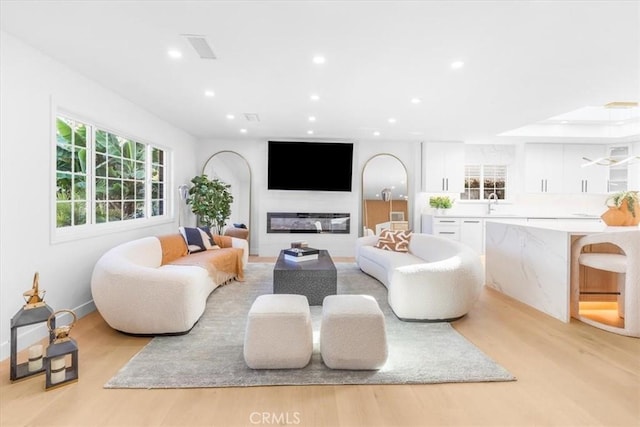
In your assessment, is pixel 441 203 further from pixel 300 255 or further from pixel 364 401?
pixel 364 401

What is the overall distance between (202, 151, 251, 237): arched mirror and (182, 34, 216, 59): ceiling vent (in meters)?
4.18

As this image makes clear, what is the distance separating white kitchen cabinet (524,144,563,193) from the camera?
22.8ft

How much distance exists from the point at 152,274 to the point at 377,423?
214 cm

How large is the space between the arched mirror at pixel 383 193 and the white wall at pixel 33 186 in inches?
196

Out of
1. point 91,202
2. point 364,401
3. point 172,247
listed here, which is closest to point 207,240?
point 172,247

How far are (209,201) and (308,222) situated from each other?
211cm

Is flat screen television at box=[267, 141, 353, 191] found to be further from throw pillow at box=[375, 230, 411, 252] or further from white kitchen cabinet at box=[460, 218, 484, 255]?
white kitchen cabinet at box=[460, 218, 484, 255]

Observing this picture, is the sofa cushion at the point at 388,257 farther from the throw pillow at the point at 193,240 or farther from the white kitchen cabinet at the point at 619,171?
the white kitchen cabinet at the point at 619,171

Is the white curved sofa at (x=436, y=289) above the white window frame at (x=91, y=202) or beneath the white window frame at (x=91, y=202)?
beneath

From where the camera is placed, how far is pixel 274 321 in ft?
7.33

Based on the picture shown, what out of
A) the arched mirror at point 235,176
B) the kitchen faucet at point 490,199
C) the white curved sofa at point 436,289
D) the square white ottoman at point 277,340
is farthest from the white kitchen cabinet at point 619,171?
the square white ottoman at point 277,340

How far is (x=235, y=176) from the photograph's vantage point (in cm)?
707

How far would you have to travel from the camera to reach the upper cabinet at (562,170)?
22.7 ft

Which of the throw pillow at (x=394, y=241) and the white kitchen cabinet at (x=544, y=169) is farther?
the white kitchen cabinet at (x=544, y=169)
